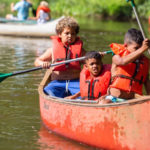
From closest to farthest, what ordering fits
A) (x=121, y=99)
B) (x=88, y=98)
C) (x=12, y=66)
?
1. (x=121, y=99)
2. (x=88, y=98)
3. (x=12, y=66)

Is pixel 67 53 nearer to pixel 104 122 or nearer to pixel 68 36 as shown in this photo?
pixel 68 36

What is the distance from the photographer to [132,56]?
473cm

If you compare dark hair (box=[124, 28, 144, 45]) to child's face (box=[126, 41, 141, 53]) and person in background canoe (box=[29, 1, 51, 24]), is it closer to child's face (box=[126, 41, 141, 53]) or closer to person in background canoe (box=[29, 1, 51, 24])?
child's face (box=[126, 41, 141, 53])

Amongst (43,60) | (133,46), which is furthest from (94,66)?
(43,60)

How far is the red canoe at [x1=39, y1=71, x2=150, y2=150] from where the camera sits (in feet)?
14.9

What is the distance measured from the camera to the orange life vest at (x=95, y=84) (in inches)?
209

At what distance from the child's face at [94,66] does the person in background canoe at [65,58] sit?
30.7 inches

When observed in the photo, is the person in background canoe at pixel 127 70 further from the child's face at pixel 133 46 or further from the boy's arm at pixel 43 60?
the boy's arm at pixel 43 60

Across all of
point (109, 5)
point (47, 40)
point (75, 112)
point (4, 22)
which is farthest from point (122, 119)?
point (109, 5)

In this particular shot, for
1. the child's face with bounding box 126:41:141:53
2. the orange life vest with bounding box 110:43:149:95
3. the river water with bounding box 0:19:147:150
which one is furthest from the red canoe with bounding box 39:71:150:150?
the child's face with bounding box 126:41:141:53

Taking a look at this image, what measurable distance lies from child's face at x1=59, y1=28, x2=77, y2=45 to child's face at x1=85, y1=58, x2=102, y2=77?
0.79 meters

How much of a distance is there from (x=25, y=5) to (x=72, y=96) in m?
11.7

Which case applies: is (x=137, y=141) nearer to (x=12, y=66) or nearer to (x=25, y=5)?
(x=12, y=66)

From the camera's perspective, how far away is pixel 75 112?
16.9 ft
